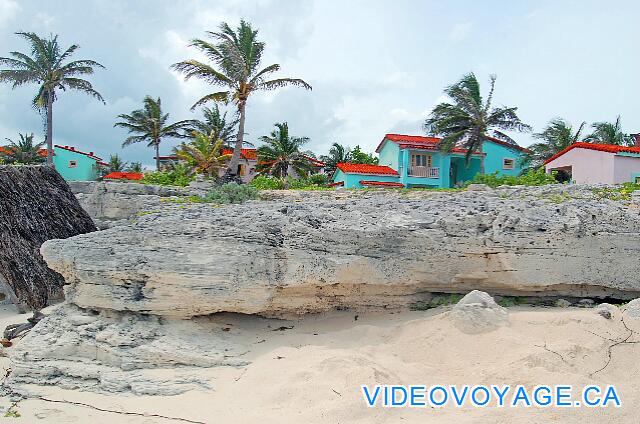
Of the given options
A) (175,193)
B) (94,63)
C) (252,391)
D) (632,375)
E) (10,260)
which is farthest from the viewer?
(94,63)

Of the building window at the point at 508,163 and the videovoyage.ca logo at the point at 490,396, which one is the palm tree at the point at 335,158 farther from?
the videovoyage.ca logo at the point at 490,396

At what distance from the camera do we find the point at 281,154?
3247cm

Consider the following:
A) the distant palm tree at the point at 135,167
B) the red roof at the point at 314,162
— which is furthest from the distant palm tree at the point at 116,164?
the red roof at the point at 314,162

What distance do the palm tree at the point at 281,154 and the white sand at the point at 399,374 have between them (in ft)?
84.5

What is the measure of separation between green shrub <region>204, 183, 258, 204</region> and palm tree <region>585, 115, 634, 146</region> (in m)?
26.5

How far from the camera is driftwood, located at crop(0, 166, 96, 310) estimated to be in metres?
11.9

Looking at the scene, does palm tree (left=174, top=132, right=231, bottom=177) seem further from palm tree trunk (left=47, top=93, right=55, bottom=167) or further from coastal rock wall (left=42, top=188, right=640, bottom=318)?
coastal rock wall (left=42, top=188, right=640, bottom=318)

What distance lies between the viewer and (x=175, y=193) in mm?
17438

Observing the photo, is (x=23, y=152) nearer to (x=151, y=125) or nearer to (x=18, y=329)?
(x=151, y=125)

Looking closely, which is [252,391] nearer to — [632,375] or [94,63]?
[632,375]

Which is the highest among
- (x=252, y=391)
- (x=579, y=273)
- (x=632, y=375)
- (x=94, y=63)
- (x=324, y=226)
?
(x=94, y=63)

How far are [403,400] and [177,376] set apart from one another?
3.07 metres


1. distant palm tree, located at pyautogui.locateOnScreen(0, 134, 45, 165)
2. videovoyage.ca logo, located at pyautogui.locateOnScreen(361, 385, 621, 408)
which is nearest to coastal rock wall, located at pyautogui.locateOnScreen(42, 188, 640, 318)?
videovoyage.ca logo, located at pyautogui.locateOnScreen(361, 385, 621, 408)

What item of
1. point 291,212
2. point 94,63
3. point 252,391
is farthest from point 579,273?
point 94,63
